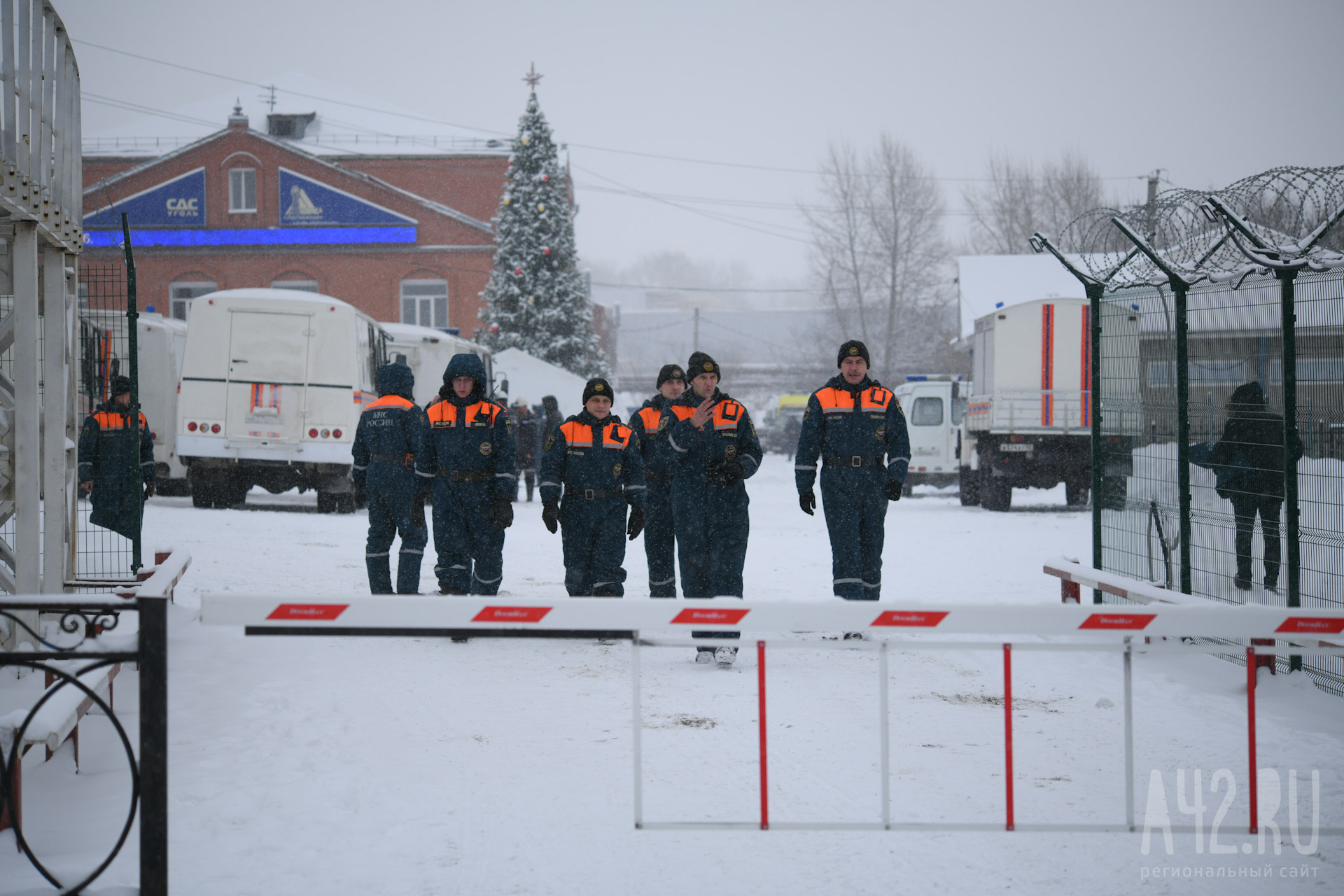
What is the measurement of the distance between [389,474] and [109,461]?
13.3ft

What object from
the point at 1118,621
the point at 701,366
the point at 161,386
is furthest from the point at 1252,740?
the point at 161,386

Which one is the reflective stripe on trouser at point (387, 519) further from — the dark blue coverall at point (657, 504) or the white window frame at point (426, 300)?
the white window frame at point (426, 300)

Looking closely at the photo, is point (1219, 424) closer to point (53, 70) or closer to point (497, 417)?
point (497, 417)

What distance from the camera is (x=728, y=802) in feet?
15.4

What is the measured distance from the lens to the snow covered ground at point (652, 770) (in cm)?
405

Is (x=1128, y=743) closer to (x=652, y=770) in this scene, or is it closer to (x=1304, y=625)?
(x=1304, y=625)

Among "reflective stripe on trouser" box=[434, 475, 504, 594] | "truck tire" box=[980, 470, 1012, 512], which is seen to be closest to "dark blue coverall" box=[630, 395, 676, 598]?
"reflective stripe on trouser" box=[434, 475, 504, 594]

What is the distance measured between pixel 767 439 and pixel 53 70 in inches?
1724

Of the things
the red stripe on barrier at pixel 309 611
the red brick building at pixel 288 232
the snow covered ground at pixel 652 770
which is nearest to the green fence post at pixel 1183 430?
the snow covered ground at pixel 652 770

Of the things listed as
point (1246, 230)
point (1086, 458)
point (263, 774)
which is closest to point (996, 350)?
point (1086, 458)

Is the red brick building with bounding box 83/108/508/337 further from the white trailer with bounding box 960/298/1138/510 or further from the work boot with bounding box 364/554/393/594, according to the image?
the work boot with bounding box 364/554/393/594

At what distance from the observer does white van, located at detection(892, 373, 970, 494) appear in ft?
83.0

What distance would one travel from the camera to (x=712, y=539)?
24.6 feet

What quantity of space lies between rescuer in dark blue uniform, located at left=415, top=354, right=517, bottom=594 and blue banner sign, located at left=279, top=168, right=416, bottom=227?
39.9 metres
